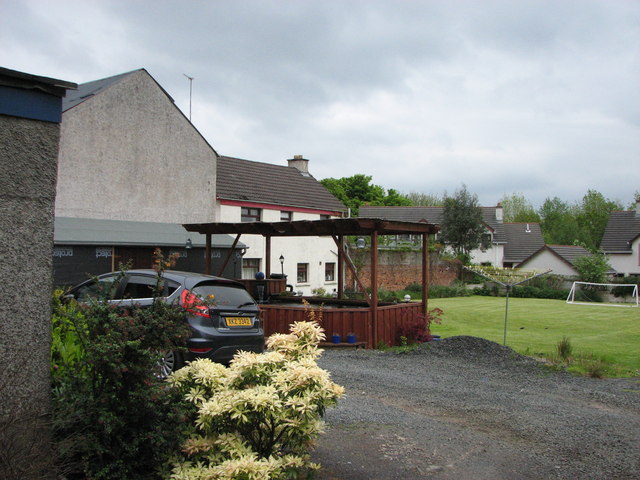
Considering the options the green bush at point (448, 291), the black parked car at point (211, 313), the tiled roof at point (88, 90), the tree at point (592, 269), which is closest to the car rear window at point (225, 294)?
the black parked car at point (211, 313)

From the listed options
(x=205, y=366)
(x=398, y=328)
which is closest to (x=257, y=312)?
(x=205, y=366)

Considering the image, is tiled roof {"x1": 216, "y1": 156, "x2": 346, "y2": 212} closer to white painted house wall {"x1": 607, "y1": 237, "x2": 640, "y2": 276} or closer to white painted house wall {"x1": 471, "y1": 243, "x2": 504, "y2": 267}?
white painted house wall {"x1": 471, "y1": 243, "x2": 504, "y2": 267}

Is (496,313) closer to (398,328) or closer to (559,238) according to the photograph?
(398,328)

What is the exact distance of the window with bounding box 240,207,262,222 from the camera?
102 ft

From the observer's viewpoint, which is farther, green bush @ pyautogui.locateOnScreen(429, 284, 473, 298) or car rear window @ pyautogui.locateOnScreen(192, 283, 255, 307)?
green bush @ pyautogui.locateOnScreen(429, 284, 473, 298)

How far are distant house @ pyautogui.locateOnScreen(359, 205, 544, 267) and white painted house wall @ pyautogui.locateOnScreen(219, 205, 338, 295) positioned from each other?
27453mm

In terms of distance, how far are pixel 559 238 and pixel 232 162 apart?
65701 millimetres

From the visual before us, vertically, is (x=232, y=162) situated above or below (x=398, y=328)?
above

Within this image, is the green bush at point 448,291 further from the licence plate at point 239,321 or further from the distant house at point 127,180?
the licence plate at point 239,321

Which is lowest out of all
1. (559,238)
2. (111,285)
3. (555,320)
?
(555,320)

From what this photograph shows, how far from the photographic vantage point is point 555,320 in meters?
27.5

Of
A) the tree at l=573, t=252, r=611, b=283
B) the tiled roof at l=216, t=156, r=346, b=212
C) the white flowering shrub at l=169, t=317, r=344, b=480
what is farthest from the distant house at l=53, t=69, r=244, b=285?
the tree at l=573, t=252, r=611, b=283

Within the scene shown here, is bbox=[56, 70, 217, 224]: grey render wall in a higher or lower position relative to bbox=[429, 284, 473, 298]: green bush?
higher

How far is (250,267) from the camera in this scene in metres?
30.7
